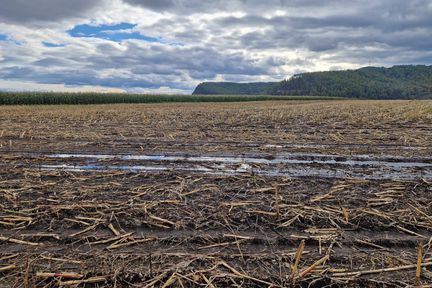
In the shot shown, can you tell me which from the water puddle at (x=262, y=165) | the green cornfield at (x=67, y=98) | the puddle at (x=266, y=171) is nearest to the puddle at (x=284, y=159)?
the water puddle at (x=262, y=165)

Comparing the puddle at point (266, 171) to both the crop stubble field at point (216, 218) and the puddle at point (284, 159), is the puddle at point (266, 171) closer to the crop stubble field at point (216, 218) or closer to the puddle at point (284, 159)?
the crop stubble field at point (216, 218)

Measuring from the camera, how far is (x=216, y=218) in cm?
380

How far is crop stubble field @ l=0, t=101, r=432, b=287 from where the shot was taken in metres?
2.74

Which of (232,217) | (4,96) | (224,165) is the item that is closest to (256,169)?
(224,165)

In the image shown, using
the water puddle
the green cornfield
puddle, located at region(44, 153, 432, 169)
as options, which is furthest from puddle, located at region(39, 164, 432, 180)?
the green cornfield

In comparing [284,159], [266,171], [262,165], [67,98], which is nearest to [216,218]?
[266,171]

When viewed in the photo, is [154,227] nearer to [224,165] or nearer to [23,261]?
[23,261]

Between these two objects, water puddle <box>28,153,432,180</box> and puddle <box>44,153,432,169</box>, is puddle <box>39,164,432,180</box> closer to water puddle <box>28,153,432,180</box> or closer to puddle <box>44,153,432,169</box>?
water puddle <box>28,153,432,180</box>

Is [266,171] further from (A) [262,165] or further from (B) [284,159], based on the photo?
(B) [284,159]

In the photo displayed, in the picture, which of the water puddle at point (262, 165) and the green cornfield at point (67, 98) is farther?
the green cornfield at point (67, 98)

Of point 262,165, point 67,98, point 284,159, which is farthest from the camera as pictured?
point 67,98

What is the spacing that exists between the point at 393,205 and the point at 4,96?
52784mm

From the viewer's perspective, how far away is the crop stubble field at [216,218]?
2.74 meters

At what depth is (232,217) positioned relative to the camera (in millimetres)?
3830
